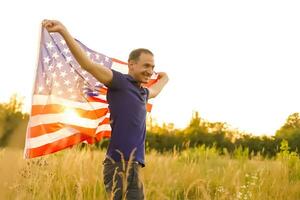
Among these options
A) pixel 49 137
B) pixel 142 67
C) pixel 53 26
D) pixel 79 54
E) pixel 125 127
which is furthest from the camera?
pixel 49 137

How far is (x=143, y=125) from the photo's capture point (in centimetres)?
367

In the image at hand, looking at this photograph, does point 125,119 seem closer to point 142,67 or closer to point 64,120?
point 142,67

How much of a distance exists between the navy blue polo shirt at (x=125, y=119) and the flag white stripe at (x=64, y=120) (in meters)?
0.98

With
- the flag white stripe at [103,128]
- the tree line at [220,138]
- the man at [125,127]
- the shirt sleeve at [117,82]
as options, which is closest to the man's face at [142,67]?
the man at [125,127]

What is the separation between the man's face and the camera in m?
3.70

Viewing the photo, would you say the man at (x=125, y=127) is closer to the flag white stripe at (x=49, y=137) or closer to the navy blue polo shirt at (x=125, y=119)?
the navy blue polo shirt at (x=125, y=119)

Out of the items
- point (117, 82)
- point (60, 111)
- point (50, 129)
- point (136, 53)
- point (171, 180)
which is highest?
point (136, 53)

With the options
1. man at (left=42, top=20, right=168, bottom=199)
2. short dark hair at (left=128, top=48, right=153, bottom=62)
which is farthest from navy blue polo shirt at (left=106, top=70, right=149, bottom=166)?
short dark hair at (left=128, top=48, right=153, bottom=62)

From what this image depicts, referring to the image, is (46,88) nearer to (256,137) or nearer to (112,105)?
(112,105)

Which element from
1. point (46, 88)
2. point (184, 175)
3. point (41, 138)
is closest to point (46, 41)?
point (46, 88)

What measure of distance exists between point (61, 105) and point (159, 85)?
31.2 inches

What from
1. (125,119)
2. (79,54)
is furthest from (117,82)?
(79,54)

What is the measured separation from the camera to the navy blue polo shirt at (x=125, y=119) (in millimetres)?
3502

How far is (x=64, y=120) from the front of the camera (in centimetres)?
470
